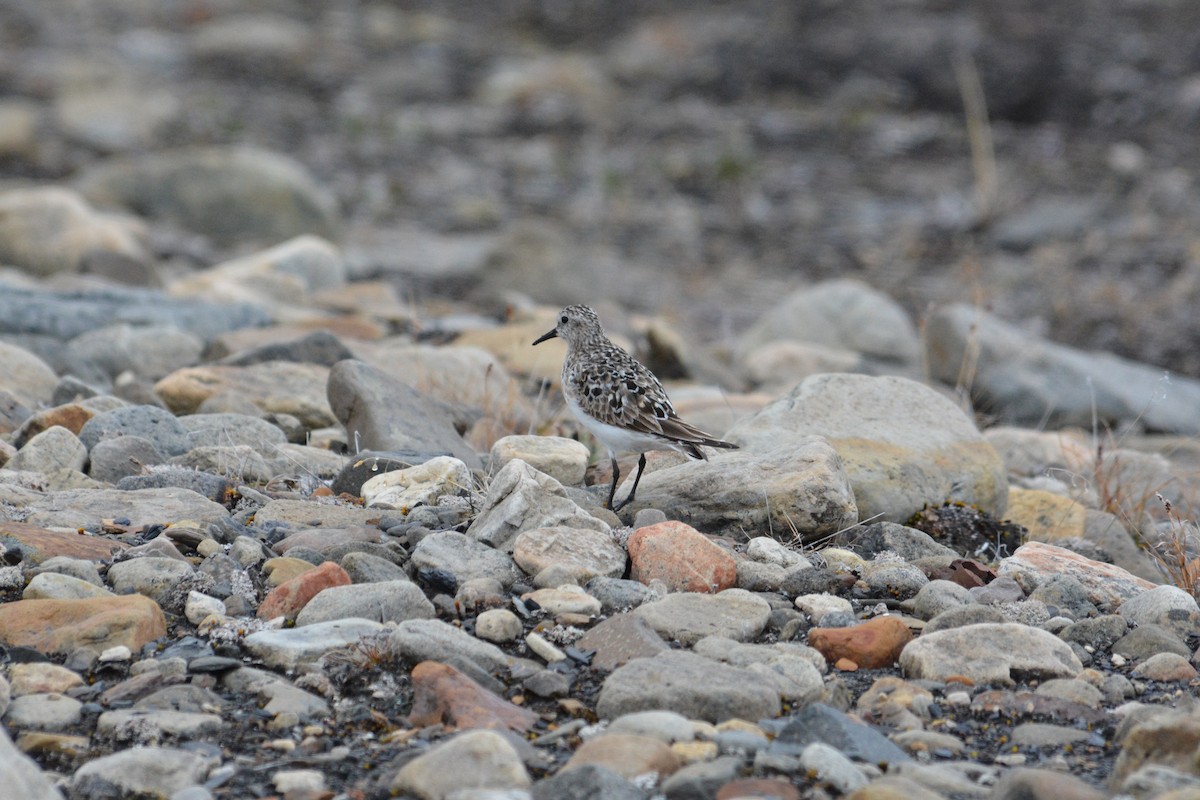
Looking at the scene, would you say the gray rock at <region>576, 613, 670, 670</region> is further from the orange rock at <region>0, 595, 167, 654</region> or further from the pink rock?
the pink rock

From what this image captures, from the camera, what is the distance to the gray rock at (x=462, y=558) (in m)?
5.40

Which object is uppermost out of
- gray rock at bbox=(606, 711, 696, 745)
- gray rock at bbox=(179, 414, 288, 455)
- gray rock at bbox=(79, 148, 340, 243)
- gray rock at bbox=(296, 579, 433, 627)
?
gray rock at bbox=(606, 711, 696, 745)

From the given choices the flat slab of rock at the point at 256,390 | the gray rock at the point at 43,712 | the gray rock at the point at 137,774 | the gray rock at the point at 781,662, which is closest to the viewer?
the gray rock at the point at 137,774

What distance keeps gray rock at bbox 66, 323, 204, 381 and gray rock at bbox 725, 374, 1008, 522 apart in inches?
179

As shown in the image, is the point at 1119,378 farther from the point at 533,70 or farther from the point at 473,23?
the point at 473,23

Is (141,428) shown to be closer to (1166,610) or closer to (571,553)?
(571,553)

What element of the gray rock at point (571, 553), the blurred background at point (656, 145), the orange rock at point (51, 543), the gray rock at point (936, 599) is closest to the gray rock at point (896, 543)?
the gray rock at point (936, 599)

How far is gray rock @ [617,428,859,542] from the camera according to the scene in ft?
20.1

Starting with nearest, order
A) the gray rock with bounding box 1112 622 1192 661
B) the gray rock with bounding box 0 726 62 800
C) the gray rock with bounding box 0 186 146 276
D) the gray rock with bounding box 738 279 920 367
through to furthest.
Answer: the gray rock with bounding box 0 726 62 800
the gray rock with bounding box 1112 622 1192 661
the gray rock with bounding box 738 279 920 367
the gray rock with bounding box 0 186 146 276

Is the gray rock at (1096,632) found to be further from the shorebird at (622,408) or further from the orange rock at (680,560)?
the shorebird at (622,408)

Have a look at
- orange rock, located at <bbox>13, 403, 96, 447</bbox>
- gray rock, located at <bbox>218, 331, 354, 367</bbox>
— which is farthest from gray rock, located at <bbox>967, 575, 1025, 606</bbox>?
gray rock, located at <bbox>218, 331, 354, 367</bbox>

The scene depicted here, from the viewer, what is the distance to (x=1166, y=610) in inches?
220

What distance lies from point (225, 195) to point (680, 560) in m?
12.6

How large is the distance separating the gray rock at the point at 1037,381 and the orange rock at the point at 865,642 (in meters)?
6.35
